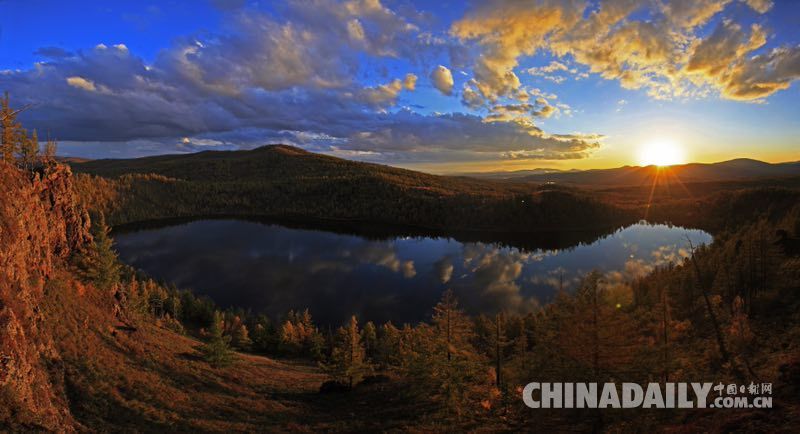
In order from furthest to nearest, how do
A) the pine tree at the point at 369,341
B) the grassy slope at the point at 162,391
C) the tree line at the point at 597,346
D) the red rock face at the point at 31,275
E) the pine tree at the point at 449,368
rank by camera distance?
the pine tree at the point at 369,341 < the pine tree at the point at 449,368 < the grassy slope at the point at 162,391 < the tree line at the point at 597,346 < the red rock face at the point at 31,275

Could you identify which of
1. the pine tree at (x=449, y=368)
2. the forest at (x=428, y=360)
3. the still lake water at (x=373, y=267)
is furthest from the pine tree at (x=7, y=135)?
the still lake water at (x=373, y=267)

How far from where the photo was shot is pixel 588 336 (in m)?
14.1

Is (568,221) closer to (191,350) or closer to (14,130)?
(191,350)

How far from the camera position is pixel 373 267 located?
4080 inches

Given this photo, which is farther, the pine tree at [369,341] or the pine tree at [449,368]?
the pine tree at [369,341]

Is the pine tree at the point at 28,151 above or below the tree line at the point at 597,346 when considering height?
above

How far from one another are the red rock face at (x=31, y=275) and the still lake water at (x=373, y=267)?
43.2 meters

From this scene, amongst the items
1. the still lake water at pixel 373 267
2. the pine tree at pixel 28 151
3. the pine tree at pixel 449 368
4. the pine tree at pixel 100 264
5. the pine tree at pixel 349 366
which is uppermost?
the pine tree at pixel 28 151

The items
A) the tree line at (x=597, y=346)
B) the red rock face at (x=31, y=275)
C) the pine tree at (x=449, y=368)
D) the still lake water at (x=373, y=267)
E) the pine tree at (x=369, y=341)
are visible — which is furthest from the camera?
the still lake water at (x=373, y=267)

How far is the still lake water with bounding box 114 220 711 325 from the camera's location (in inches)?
2992

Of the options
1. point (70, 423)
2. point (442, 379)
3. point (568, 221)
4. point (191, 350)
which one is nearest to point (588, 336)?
point (442, 379)

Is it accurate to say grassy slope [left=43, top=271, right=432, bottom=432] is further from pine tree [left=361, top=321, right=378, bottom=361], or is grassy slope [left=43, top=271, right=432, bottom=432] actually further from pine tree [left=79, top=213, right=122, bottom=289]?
pine tree [left=361, top=321, right=378, bottom=361]

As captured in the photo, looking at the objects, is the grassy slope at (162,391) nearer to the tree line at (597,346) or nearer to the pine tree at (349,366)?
the pine tree at (349,366)

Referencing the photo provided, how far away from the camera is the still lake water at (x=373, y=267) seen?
7600cm
